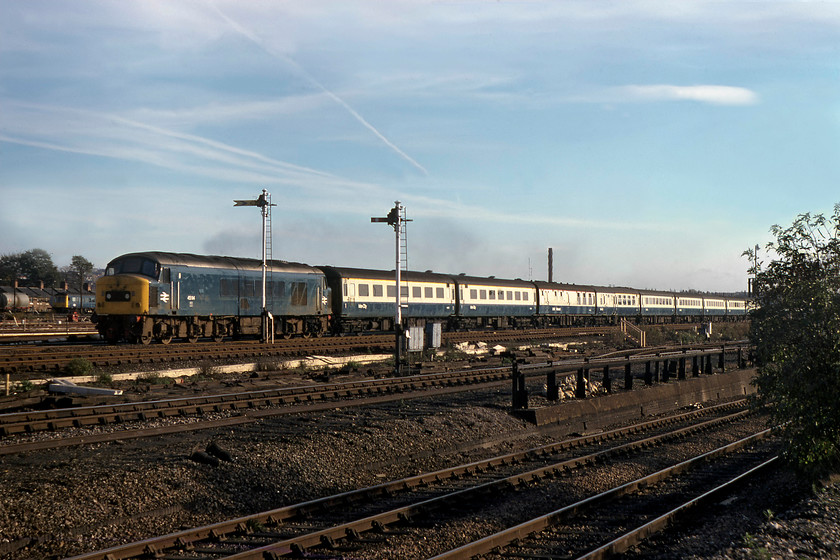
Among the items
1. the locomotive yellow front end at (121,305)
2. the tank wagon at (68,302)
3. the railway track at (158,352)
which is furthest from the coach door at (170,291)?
the tank wagon at (68,302)

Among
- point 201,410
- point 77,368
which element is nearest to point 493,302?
point 77,368

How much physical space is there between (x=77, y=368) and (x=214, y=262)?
10.3m

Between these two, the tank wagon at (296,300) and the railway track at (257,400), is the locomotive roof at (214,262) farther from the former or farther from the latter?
the railway track at (257,400)

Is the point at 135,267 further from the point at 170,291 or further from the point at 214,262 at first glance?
the point at 214,262

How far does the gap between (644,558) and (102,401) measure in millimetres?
12213

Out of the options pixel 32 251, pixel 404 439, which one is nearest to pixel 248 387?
pixel 404 439

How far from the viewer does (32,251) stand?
11594 cm

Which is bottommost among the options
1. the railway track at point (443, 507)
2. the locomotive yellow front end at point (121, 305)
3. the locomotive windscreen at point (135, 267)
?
the railway track at point (443, 507)

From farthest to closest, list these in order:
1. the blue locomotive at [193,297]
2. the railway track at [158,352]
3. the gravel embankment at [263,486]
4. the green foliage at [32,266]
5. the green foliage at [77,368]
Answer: the green foliage at [32,266], the blue locomotive at [193,297], the railway track at [158,352], the green foliage at [77,368], the gravel embankment at [263,486]

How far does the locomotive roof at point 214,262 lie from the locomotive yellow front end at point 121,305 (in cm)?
112

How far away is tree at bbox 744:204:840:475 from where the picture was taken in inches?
436

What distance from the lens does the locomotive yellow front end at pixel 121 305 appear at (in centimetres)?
2592

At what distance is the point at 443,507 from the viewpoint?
9.69 m

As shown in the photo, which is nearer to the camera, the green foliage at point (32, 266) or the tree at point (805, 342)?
the tree at point (805, 342)
